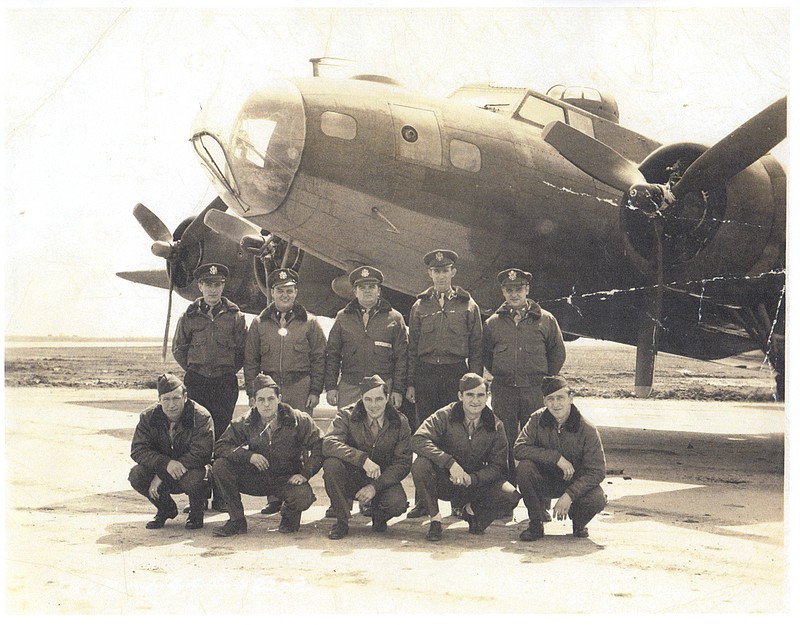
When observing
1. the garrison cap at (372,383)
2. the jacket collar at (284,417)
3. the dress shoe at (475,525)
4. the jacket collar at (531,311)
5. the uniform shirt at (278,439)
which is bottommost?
the dress shoe at (475,525)

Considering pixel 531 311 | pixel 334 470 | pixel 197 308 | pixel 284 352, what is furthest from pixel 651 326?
pixel 197 308

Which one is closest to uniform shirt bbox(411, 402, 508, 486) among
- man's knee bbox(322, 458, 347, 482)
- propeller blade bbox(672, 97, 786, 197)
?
man's knee bbox(322, 458, 347, 482)

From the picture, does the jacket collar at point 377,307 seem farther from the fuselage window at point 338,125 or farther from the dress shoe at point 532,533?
the dress shoe at point 532,533

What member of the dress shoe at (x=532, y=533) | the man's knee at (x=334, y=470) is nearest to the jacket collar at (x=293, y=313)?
the man's knee at (x=334, y=470)

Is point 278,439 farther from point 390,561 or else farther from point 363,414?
point 390,561

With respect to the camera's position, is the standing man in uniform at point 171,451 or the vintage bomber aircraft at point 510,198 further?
the vintage bomber aircraft at point 510,198

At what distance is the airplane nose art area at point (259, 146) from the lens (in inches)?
331

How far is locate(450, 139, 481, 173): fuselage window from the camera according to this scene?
902 cm

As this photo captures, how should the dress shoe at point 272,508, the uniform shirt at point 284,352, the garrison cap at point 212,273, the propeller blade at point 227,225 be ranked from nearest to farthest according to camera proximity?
1. the dress shoe at point 272,508
2. the uniform shirt at point 284,352
3. the garrison cap at point 212,273
4. the propeller blade at point 227,225

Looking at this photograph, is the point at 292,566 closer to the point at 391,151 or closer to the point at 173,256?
the point at 391,151

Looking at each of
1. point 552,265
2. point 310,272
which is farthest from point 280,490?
point 310,272

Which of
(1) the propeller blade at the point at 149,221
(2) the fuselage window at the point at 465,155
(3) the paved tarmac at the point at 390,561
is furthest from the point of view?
(1) the propeller blade at the point at 149,221

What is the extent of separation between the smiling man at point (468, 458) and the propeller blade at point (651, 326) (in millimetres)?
3223

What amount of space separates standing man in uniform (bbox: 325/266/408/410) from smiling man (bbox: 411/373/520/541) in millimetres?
1033
